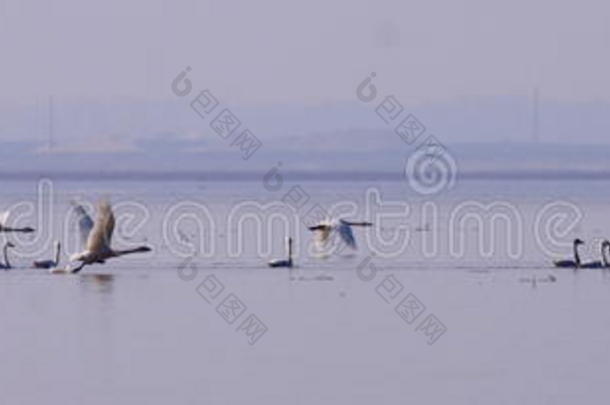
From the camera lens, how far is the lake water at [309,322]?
17594 millimetres

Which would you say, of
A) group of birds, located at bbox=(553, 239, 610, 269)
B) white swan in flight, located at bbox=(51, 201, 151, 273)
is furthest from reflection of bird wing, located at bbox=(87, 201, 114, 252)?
group of birds, located at bbox=(553, 239, 610, 269)

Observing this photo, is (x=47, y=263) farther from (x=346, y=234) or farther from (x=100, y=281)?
(x=346, y=234)

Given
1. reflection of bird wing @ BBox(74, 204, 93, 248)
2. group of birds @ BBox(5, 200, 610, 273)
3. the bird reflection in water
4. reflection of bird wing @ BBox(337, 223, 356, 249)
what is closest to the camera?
the bird reflection in water

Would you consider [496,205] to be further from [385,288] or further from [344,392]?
[344,392]

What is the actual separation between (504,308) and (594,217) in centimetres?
2269

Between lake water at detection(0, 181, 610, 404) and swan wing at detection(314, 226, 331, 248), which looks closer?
lake water at detection(0, 181, 610, 404)

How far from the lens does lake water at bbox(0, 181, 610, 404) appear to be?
17.6m

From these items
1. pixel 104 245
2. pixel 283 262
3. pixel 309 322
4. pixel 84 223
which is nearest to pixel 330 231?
pixel 283 262

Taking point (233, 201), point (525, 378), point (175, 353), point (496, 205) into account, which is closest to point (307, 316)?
point (175, 353)

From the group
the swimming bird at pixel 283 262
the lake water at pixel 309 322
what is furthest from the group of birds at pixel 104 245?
the lake water at pixel 309 322

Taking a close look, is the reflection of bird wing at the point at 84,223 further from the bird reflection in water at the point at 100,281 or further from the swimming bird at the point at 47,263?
the bird reflection in water at the point at 100,281

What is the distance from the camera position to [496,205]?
53.2 m

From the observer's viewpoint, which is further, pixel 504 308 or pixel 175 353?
pixel 504 308

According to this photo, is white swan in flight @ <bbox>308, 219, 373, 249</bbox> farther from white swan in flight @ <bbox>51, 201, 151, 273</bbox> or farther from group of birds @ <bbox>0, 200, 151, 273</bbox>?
white swan in flight @ <bbox>51, 201, 151, 273</bbox>
